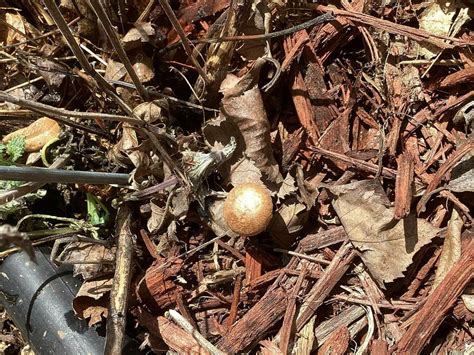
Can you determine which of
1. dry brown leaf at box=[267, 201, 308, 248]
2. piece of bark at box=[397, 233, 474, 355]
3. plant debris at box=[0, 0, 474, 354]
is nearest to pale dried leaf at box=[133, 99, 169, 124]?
plant debris at box=[0, 0, 474, 354]

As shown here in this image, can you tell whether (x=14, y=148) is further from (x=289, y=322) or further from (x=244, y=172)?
(x=289, y=322)

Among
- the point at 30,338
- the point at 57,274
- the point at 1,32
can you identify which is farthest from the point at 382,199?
the point at 1,32

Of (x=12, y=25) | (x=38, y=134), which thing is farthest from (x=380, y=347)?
(x=12, y=25)

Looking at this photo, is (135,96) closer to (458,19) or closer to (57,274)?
(57,274)

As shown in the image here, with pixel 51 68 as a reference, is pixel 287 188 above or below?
below

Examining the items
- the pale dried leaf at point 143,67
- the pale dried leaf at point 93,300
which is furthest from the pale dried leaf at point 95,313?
the pale dried leaf at point 143,67

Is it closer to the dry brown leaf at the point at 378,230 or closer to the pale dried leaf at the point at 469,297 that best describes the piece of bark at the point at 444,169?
the dry brown leaf at the point at 378,230
